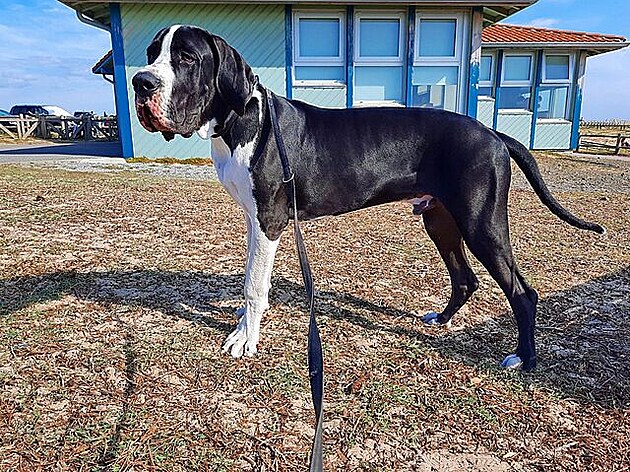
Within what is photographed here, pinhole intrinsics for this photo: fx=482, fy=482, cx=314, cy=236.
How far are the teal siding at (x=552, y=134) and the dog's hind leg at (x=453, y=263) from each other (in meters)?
14.9

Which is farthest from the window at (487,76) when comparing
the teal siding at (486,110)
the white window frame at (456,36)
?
the white window frame at (456,36)

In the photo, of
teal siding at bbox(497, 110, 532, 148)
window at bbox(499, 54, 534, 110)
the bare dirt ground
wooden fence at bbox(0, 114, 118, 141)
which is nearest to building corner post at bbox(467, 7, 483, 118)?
teal siding at bbox(497, 110, 532, 148)

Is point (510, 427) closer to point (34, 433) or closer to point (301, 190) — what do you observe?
point (301, 190)

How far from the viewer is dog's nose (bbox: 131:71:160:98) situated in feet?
7.31

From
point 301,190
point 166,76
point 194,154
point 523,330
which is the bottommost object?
point 194,154

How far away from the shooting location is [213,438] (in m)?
2.17

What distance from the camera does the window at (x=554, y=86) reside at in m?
16.0

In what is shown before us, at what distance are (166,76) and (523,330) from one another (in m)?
2.38

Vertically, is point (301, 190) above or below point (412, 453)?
above

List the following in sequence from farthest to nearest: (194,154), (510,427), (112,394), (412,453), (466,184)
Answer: (194,154) → (466,184) → (112,394) → (510,427) → (412,453)

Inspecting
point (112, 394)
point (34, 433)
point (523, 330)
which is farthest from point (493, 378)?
point (34, 433)

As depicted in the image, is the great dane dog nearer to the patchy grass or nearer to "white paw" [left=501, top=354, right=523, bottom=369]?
"white paw" [left=501, top=354, right=523, bottom=369]

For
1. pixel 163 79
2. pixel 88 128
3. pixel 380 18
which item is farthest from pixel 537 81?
pixel 88 128

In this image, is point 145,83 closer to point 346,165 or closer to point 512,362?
point 346,165
